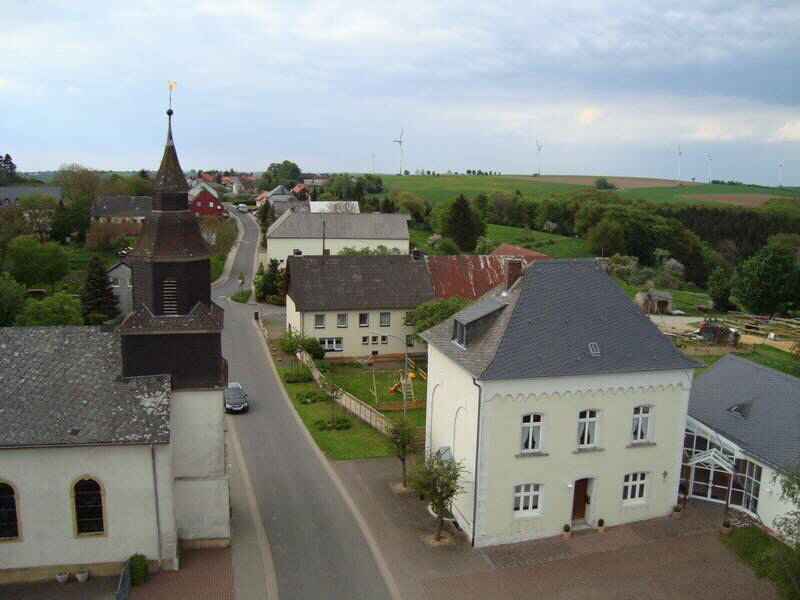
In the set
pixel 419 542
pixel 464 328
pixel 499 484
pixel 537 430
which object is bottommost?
pixel 419 542

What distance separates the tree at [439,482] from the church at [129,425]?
7.32 metres

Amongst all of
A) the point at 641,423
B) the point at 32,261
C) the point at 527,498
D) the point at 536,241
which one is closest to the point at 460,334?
the point at 527,498

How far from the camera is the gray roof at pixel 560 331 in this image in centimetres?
2570

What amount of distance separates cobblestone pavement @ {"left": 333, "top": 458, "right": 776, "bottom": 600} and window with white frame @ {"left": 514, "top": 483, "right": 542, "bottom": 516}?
1.26 meters

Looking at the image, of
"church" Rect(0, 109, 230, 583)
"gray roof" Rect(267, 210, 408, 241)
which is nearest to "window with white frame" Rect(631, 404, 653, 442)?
"church" Rect(0, 109, 230, 583)

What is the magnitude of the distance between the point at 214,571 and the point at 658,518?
1788cm

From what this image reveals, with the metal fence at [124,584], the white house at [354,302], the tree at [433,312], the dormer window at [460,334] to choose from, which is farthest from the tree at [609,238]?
the metal fence at [124,584]

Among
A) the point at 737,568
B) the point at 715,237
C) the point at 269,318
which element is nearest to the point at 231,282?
the point at 269,318

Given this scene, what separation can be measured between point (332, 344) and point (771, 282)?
50.2 meters

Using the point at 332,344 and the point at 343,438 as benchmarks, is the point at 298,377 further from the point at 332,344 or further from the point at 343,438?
the point at 343,438

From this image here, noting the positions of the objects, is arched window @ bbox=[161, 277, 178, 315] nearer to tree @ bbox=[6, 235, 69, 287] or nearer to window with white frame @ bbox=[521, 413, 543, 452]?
window with white frame @ bbox=[521, 413, 543, 452]

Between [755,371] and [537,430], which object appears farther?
[755,371]

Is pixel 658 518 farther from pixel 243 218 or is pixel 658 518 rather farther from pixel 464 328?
pixel 243 218

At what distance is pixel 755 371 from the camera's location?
103 feet
